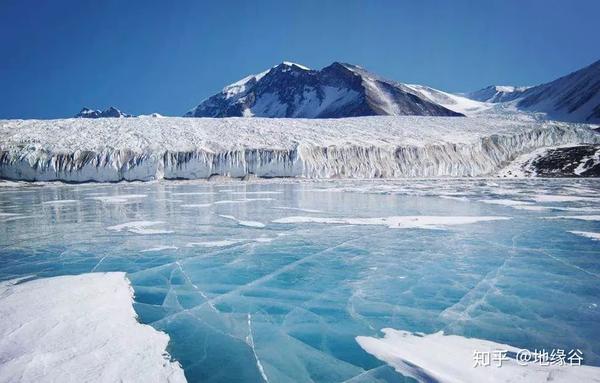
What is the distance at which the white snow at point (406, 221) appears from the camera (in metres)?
11.2

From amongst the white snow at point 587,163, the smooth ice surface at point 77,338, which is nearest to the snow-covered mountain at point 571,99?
the white snow at point 587,163

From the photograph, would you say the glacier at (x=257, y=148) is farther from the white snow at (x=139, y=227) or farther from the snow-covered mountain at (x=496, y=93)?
the snow-covered mountain at (x=496, y=93)

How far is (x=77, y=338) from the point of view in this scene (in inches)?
167

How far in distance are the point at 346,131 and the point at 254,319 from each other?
40425mm

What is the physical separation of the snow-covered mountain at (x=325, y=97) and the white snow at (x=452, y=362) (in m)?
104

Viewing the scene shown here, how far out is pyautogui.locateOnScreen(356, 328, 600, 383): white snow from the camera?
3.50 m

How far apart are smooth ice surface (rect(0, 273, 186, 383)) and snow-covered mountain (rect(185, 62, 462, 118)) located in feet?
341

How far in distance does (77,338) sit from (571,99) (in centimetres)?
11146

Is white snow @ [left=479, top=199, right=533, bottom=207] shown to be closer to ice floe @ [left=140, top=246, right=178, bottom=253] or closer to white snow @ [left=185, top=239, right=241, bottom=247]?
white snow @ [left=185, top=239, right=241, bottom=247]

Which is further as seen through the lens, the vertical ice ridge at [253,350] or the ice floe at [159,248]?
the ice floe at [159,248]

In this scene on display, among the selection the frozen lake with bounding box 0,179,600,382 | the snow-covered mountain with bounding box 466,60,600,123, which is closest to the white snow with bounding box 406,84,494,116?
the snow-covered mountain with bounding box 466,60,600,123

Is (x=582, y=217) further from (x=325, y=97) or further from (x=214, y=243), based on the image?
(x=325, y=97)

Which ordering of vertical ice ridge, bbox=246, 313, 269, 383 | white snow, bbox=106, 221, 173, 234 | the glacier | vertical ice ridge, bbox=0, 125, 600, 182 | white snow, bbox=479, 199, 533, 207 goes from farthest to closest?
the glacier → vertical ice ridge, bbox=0, 125, 600, 182 → white snow, bbox=479, 199, 533, 207 → white snow, bbox=106, 221, 173, 234 → vertical ice ridge, bbox=246, 313, 269, 383

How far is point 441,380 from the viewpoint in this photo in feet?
11.5
